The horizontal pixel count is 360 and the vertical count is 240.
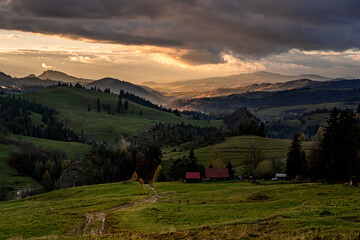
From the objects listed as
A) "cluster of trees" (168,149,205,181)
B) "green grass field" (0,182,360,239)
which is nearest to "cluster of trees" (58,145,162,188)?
"cluster of trees" (168,149,205,181)

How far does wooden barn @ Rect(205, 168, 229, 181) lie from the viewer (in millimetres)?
125419

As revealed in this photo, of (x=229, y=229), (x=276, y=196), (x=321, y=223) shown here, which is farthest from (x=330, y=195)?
(x=229, y=229)

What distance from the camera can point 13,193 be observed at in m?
177

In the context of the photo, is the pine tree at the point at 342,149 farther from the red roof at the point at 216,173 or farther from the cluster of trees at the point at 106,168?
the cluster of trees at the point at 106,168

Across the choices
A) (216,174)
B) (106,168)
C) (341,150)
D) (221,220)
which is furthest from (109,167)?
(221,220)

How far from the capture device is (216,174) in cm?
12650

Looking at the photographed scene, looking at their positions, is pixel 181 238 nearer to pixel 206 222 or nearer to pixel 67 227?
pixel 206 222

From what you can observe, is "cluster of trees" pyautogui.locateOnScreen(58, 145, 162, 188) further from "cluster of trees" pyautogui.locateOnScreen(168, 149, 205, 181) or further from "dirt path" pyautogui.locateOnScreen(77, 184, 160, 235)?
"dirt path" pyautogui.locateOnScreen(77, 184, 160, 235)

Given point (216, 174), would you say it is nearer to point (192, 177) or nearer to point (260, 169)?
point (192, 177)

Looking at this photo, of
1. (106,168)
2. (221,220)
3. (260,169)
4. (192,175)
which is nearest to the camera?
(221,220)

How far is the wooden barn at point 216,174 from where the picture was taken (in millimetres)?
125419

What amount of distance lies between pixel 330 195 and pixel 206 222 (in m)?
27.0

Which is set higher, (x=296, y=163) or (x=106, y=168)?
(x=296, y=163)

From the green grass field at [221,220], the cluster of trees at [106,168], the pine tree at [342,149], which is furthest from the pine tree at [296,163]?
the cluster of trees at [106,168]
